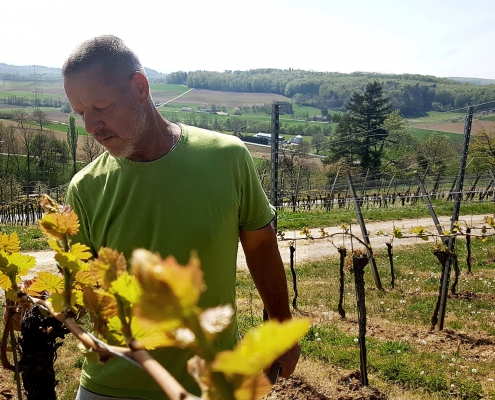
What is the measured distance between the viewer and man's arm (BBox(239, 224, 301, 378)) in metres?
2.04

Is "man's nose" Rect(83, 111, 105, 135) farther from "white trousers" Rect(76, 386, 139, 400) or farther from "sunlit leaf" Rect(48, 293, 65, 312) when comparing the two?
"white trousers" Rect(76, 386, 139, 400)

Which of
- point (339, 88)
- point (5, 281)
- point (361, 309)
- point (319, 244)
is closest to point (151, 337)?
point (5, 281)

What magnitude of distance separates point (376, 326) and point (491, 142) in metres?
30.4

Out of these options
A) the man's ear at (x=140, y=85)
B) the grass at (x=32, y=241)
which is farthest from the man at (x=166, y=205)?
the grass at (x=32, y=241)

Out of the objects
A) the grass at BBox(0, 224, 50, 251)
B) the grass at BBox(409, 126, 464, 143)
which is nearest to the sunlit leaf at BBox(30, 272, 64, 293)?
the grass at BBox(0, 224, 50, 251)

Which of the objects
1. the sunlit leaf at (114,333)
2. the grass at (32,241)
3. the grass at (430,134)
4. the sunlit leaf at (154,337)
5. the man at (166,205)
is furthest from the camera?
the grass at (430,134)

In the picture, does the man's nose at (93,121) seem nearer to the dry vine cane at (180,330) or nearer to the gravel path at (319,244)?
the dry vine cane at (180,330)

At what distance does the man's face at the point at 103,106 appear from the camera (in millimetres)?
1344

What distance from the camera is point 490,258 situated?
12203 millimetres

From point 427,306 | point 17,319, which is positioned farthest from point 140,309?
point 427,306

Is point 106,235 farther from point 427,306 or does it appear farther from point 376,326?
point 427,306

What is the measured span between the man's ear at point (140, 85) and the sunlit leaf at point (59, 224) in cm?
91

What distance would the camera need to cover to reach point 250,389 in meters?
0.35

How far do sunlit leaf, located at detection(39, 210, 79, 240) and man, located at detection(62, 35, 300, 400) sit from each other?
2.75 feet
